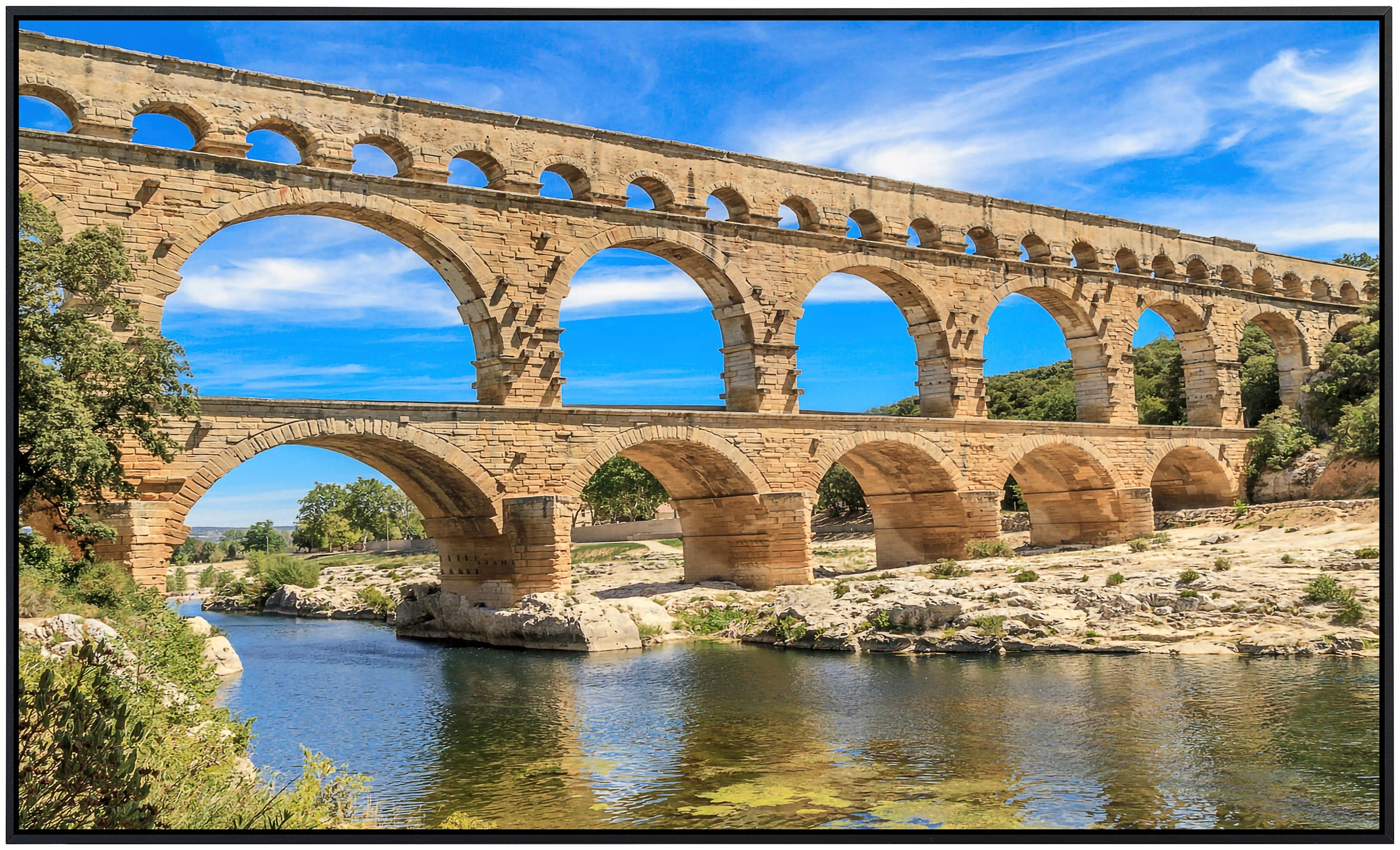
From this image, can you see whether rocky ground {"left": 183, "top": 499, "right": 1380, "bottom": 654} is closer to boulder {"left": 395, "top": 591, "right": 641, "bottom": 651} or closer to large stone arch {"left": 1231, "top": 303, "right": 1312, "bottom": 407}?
boulder {"left": 395, "top": 591, "right": 641, "bottom": 651}

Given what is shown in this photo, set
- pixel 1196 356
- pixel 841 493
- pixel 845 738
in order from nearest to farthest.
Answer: pixel 845 738 → pixel 1196 356 → pixel 841 493

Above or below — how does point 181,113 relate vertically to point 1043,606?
above

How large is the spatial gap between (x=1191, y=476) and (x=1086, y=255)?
316 inches

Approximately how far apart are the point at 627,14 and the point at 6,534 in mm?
Answer: 5114

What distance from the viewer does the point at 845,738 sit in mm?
13031

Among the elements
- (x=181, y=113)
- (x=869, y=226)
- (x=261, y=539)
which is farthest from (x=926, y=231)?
(x=261, y=539)

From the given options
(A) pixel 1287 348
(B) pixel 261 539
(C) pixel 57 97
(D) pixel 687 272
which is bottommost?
(B) pixel 261 539

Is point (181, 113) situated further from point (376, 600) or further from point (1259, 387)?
point (1259, 387)

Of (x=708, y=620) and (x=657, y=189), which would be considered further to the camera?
(x=657, y=189)

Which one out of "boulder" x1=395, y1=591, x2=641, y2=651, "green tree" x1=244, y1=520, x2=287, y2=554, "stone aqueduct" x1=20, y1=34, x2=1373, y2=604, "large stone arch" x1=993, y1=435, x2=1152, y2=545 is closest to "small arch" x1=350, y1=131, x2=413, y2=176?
"stone aqueduct" x1=20, y1=34, x2=1373, y2=604

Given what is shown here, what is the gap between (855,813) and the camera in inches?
376

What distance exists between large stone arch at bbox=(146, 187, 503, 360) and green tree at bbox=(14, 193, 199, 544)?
7.27ft

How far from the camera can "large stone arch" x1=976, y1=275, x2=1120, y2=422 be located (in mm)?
32219

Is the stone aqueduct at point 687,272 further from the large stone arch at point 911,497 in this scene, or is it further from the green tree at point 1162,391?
the green tree at point 1162,391
